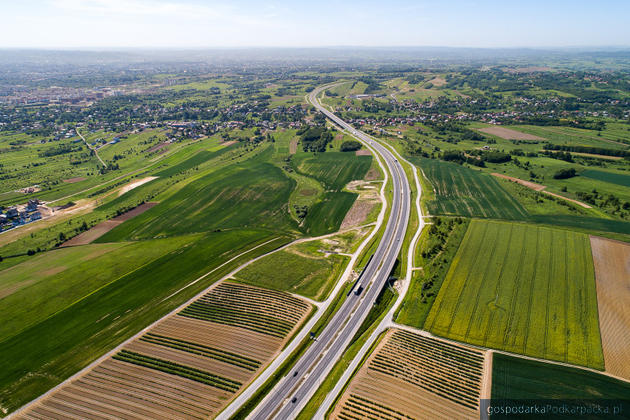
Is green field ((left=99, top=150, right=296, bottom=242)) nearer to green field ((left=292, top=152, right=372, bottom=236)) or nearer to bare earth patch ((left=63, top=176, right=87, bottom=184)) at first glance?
green field ((left=292, top=152, right=372, bottom=236))

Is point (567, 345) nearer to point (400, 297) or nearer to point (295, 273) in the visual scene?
point (400, 297)

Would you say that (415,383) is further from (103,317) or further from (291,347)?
(103,317)

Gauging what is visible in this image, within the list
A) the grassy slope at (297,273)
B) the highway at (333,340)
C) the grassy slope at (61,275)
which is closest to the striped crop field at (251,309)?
the grassy slope at (297,273)

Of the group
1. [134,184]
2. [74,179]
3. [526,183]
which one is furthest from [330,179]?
[74,179]

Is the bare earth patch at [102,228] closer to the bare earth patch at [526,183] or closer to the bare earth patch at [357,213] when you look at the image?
the bare earth patch at [357,213]

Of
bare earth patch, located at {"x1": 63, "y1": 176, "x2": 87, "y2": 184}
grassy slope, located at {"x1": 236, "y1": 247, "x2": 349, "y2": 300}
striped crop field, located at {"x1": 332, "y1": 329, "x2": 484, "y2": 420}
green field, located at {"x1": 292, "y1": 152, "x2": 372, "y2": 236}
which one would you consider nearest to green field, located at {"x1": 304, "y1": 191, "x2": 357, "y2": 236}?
green field, located at {"x1": 292, "y1": 152, "x2": 372, "y2": 236}
